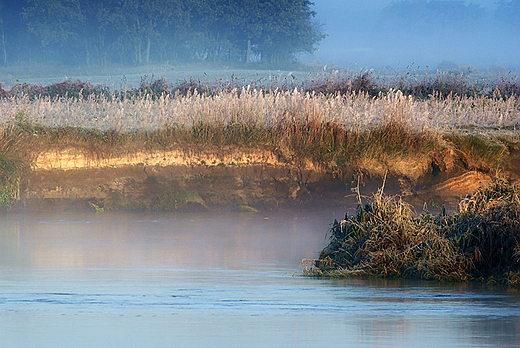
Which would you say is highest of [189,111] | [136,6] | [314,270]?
[136,6]

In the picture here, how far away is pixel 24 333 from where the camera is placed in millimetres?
7227

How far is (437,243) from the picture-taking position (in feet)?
34.8

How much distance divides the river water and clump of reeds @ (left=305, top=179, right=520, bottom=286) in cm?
36

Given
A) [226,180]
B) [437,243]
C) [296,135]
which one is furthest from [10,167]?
[437,243]

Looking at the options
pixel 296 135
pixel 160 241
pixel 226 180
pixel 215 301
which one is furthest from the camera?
pixel 296 135

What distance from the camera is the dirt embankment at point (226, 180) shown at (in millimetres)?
19359

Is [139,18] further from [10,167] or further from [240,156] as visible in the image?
[10,167]

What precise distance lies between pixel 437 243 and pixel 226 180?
957cm

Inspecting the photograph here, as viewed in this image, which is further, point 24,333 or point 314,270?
point 314,270

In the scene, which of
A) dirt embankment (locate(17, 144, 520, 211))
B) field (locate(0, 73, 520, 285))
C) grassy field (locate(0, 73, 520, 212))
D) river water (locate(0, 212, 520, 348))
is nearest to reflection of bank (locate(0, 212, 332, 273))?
river water (locate(0, 212, 520, 348))

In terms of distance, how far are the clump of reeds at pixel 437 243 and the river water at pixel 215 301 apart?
0.36 metres

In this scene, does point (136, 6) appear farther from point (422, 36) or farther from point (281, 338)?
point (422, 36)

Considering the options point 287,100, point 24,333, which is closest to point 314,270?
point 24,333

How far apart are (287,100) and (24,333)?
15.0m
